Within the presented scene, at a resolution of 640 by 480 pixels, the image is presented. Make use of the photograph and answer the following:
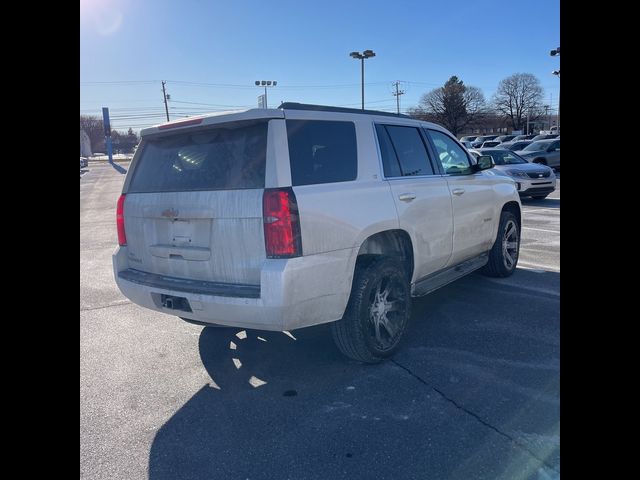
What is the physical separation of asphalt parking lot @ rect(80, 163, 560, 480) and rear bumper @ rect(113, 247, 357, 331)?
0.59 metres

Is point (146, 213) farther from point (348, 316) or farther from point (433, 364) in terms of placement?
point (433, 364)

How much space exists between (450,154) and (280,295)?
3.09 meters

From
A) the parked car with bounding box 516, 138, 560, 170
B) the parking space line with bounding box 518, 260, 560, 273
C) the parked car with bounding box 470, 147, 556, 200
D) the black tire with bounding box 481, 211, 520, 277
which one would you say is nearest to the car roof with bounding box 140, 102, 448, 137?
the black tire with bounding box 481, 211, 520, 277

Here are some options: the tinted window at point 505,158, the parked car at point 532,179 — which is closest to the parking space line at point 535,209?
the parked car at point 532,179

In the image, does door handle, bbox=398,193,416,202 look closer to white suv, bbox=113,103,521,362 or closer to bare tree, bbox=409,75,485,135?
white suv, bbox=113,103,521,362

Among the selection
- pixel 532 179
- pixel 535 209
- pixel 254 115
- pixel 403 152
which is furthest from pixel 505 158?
pixel 254 115

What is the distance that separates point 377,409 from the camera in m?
3.19

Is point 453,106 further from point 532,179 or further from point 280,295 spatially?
point 280,295

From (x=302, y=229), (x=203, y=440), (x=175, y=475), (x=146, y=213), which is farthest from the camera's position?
(x=146, y=213)

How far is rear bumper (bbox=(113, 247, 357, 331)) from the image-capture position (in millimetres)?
3096
